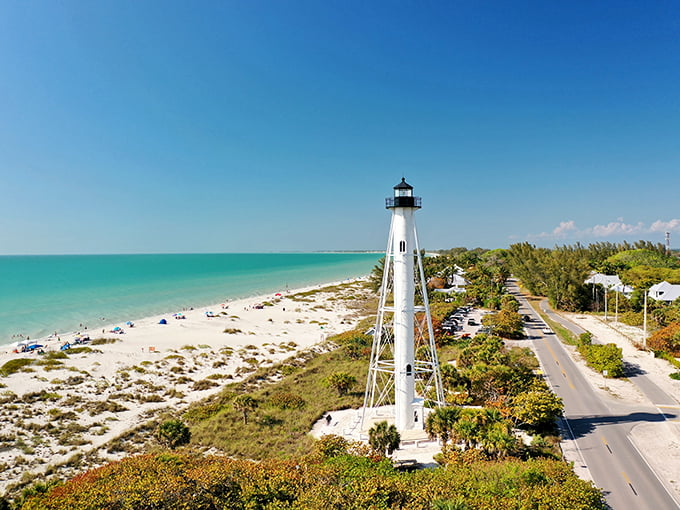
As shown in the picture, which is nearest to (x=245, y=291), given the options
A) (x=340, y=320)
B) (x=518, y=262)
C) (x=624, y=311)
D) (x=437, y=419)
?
(x=340, y=320)

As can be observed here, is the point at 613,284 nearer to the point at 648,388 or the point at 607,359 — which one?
the point at 607,359

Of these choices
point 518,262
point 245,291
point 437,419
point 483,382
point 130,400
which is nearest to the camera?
point 437,419

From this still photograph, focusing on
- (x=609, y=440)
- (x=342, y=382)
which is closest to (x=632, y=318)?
(x=609, y=440)

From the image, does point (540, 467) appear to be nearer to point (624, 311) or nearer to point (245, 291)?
point (624, 311)

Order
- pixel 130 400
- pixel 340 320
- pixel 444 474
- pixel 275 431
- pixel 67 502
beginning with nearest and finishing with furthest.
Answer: pixel 67 502
pixel 444 474
pixel 275 431
pixel 130 400
pixel 340 320

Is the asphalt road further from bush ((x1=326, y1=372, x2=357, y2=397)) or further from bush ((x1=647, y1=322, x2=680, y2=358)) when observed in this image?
bush ((x1=326, y1=372, x2=357, y2=397))

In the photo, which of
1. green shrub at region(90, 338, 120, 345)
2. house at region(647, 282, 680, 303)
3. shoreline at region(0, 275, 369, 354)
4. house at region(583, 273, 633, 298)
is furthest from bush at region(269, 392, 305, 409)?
house at region(583, 273, 633, 298)

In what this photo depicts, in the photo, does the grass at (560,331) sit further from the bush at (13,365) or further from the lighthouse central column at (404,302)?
the bush at (13,365)
